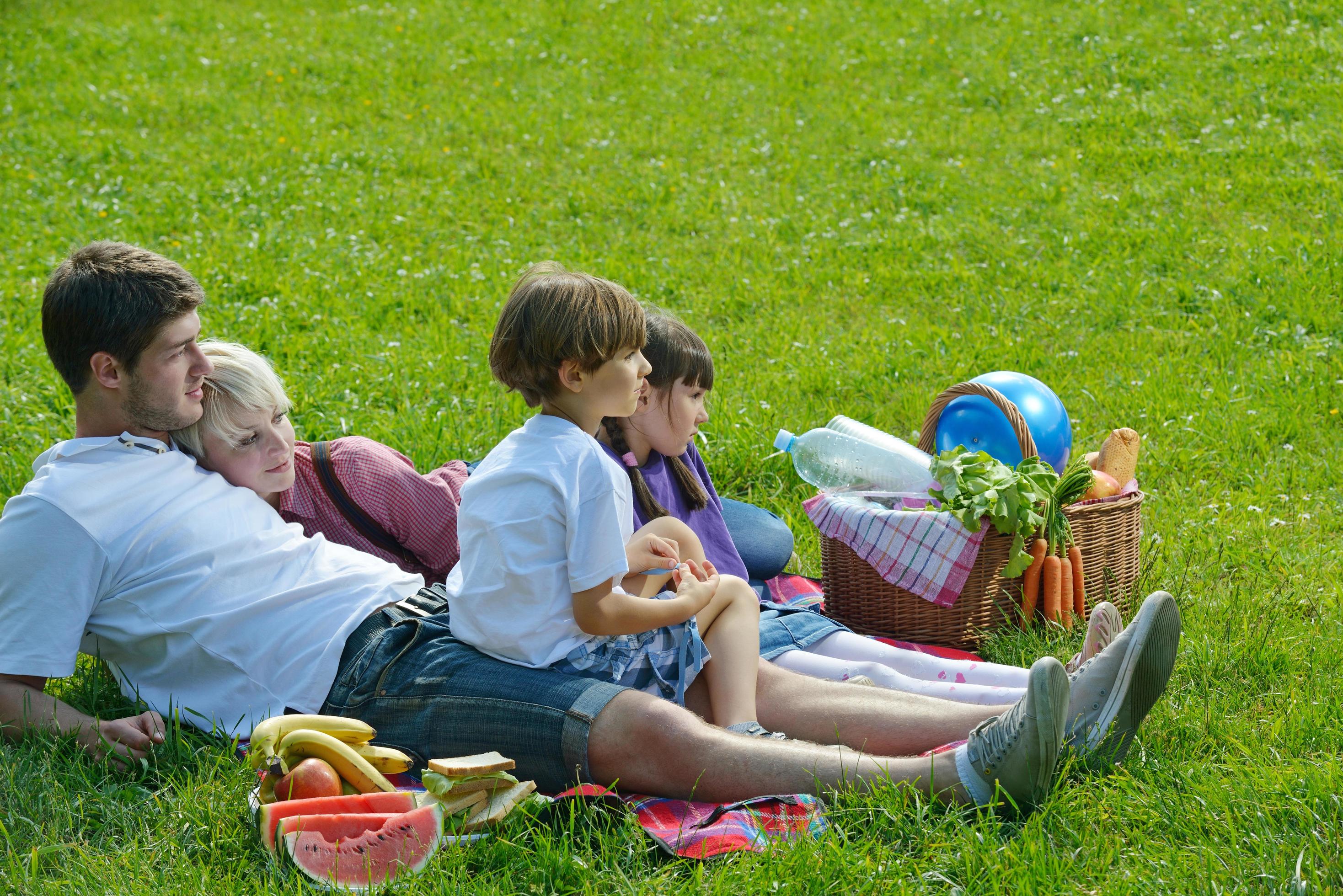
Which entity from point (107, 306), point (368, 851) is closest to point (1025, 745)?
point (368, 851)

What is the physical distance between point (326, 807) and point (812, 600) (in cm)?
215

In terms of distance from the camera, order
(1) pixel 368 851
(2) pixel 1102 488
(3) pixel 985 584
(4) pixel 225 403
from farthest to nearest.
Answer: (2) pixel 1102 488
(3) pixel 985 584
(4) pixel 225 403
(1) pixel 368 851

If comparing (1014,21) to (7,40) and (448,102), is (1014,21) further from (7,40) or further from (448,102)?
(7,40)

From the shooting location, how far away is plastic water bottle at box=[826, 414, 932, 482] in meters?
4.38

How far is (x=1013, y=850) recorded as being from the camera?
2635mm

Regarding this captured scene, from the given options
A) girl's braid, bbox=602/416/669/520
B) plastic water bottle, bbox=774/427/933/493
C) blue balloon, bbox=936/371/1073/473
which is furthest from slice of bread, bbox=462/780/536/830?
blue balloon, bbox=936/371/1073/473

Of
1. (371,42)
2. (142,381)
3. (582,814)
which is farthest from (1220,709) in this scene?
(371,42)

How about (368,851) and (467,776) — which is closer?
(368,851)

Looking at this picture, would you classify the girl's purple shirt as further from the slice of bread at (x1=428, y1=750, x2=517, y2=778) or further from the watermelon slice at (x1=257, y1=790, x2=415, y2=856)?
the watermelon slice at (x1=257, y1=790, x2=415, y2=856)

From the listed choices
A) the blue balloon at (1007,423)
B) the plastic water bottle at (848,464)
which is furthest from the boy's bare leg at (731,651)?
the blue balloon at (1007,423)

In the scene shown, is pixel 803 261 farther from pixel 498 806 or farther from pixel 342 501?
pixel 498 806

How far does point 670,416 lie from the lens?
156 inches

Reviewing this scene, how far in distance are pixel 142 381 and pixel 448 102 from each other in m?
8.83

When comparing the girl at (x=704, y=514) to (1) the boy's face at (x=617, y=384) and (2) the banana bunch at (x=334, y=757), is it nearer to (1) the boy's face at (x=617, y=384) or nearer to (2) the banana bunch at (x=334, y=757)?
(1) the boy's face at (x=617, y=384)
